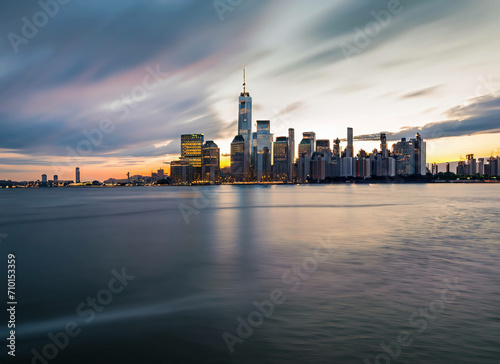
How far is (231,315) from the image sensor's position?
50.0 ft

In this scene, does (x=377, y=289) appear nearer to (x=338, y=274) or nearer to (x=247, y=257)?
(x=338, y=274)

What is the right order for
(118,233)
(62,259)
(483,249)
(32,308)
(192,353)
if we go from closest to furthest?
(192,353) → (32,308) → (62,259) → (483,249) → (118,233)

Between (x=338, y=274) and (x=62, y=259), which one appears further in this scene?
(x=62, y=259)

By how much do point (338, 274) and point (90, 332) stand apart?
14.2m

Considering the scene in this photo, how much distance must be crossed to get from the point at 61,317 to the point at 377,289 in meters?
14.7

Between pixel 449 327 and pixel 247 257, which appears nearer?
pixel 449 327

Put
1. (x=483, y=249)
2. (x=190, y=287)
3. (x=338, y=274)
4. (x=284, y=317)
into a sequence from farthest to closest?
1. (x=483, y=249)
2. (x=338, y=274)
3. (x=190, y=287)
4. (x=284, y=317)

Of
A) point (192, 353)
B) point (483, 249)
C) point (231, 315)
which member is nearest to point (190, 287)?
point (231, 315)

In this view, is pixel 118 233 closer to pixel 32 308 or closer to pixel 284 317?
pixel 32 308

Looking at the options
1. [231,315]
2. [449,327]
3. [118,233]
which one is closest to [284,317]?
[231,315]

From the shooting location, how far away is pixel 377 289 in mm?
18625

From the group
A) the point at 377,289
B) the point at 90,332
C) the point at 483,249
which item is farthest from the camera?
the point at 483,249

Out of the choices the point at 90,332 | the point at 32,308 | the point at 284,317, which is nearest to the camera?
the point at 90,332

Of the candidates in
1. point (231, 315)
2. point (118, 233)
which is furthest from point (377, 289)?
point (118, 233)
